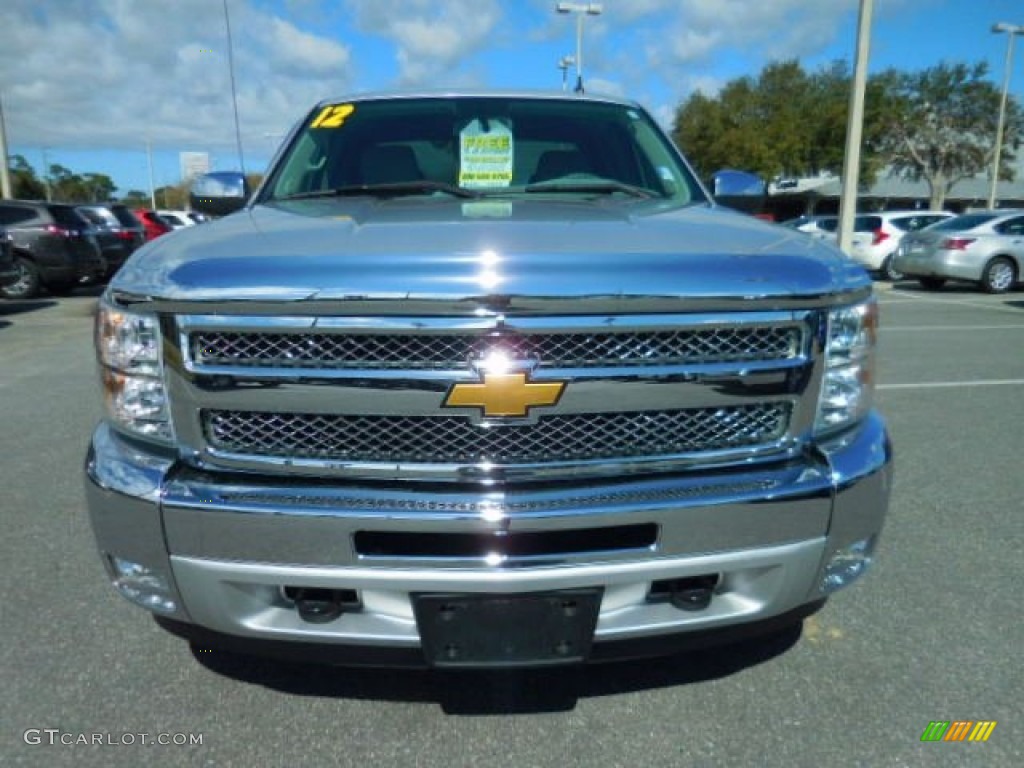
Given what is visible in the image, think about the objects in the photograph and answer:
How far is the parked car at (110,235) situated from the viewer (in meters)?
14.5

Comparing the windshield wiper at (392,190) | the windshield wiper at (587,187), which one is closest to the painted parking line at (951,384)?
the windshield wiper at (587,187)

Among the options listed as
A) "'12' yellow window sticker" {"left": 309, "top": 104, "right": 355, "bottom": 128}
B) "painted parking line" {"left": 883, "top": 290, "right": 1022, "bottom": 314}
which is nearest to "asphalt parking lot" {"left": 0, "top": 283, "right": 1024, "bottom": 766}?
"'12' yellow window sticker" {"left": 309, "top": 104, "right": 355, "bottom": 128}

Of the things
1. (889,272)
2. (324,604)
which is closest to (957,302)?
(889,272)

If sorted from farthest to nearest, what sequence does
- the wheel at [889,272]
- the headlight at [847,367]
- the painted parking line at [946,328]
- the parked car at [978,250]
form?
the wheel at [889,272] < the parked car at [978,250] < the painted parking line at [946,328] < the headlight at [847,367]

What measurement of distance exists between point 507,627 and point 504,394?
552 mm

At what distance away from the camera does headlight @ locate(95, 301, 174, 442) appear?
1.79 m

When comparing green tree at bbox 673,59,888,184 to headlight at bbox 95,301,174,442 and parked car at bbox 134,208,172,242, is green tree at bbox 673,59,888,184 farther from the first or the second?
headlight at bbox 95,301,174,442

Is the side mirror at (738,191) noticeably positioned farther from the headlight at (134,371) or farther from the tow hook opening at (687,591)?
the headlight at (134,371)

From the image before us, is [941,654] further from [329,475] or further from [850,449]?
[329,475]

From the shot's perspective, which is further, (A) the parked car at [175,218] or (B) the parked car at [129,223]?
(A) the parked car at [175,218]

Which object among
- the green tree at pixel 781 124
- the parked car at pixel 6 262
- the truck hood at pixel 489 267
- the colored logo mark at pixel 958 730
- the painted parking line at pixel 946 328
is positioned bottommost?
the painted parking line at pixel 946 328

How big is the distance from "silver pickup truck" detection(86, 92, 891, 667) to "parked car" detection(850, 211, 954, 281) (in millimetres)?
17840

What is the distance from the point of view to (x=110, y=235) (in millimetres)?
14766

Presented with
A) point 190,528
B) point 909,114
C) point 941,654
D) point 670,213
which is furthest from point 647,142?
point 909,114
